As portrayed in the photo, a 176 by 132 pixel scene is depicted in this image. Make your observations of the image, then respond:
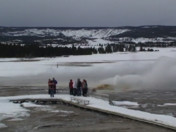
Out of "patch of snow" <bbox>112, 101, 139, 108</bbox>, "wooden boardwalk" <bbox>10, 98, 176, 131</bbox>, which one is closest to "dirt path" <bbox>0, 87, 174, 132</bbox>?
"wooden boardwalk" <bbox>10, 98, 176, 131</bbox>

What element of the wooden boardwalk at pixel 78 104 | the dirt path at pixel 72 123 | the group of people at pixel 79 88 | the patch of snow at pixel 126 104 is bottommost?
the dirt path at pixel 72 123

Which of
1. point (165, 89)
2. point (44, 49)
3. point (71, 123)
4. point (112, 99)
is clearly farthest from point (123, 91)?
point (44, 49)

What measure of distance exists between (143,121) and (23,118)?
19.8 feet

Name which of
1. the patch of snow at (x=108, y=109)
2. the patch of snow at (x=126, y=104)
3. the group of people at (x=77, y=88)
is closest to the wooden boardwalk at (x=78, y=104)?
the patch of snow at (x=108, y=109)

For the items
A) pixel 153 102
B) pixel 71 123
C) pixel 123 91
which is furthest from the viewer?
pixel 123 91

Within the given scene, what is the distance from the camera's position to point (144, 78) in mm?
46031

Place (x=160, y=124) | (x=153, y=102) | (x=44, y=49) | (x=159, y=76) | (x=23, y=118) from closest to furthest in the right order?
(x=160, y=124) → (x=23, y=118) → (x=153, y=102) → (x=159, y=76) → (x=44, y=49)

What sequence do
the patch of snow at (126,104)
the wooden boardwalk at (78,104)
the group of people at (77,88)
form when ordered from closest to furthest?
1. the wooden boardwalk at (78,104)
2. the patch of snow at (126,104)
3. the group of people at (77,88)

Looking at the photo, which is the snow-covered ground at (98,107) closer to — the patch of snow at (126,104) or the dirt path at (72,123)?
the patch of snow at (126,104)

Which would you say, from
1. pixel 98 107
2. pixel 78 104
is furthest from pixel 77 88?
pixel 98 107

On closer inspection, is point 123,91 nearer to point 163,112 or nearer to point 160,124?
point 163,112

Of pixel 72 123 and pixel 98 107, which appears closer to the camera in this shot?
pixel 72 123

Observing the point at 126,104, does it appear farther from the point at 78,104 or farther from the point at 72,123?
the point at 72,123

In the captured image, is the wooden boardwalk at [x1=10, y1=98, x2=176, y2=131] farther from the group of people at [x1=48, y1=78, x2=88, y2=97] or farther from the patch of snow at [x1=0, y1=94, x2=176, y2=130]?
the group of people at [x1=48, y1=78, x2=88, y2=97]
